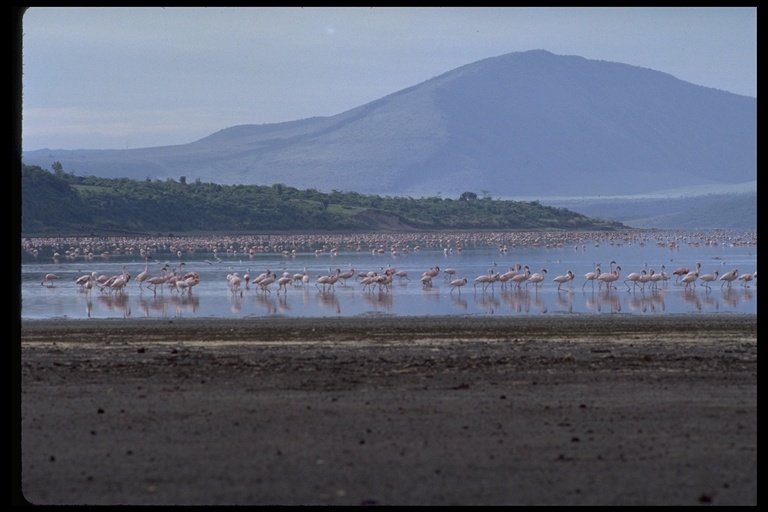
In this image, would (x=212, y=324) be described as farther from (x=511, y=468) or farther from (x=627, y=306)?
(x=511, y=468)

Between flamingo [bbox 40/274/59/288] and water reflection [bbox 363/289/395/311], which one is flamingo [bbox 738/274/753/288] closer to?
water reflection [bbox 363/289/395/311]

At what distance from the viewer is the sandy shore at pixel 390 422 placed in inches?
251

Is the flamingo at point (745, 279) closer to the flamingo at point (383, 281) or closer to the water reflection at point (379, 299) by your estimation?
the flamingo at point (383, 281)

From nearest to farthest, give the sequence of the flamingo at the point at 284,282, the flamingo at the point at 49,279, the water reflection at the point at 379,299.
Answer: the water reflection at the point at 379,299 → the flamingo at the point at 284,282 → the flamingo at the point at 49,279

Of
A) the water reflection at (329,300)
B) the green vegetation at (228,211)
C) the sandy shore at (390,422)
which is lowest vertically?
the sandy shore at (390,422)

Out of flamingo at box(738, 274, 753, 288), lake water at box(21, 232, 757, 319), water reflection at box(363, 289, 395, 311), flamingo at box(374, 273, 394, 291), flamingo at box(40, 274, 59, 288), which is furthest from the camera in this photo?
flamingo at box(40, 274, 59, 288)

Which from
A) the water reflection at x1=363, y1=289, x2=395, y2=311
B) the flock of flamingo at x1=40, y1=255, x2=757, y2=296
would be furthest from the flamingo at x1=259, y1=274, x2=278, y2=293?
the water reflection at x1=363, y1=289, x2=395, y2=311

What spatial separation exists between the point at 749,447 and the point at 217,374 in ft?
15.9

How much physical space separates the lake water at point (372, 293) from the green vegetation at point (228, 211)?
896 inches

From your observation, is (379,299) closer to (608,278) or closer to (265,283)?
(265,283)

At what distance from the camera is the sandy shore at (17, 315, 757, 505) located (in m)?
6.36

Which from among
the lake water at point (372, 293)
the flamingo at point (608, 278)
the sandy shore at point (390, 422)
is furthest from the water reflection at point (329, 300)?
the sandy shore at point (390, 422)

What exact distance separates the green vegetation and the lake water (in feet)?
74.6

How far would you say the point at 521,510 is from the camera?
583 cm
